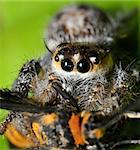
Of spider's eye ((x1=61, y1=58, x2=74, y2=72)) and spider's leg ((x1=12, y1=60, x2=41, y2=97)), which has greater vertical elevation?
spider's eye ((x1=61, y1=58, x2=74, y2=72))

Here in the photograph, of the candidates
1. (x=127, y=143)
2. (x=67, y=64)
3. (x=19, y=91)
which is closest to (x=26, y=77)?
(x=19, y=91)

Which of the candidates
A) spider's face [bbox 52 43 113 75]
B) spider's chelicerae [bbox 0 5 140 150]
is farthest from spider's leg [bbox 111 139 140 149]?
spider's face [bbox 52 43 113 75]

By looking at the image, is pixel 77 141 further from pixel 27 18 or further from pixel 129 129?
pixel 27 18

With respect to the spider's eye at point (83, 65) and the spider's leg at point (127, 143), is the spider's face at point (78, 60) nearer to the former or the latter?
the spider's eye at point (83, 65)

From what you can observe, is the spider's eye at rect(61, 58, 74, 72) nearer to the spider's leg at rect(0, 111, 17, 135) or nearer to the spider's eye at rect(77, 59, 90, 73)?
the spider's eye at rect(77, 59, 90, 73)

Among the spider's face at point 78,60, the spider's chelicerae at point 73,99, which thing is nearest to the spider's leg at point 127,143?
the spider's chelicerae at point 73,99

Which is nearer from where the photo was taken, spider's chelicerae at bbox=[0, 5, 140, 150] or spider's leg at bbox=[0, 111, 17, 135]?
spider's chelicerae at bbox=[0, 5, 140, 150]

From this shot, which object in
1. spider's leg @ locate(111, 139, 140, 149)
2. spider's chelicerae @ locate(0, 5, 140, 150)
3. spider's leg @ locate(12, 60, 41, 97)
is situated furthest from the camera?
spider's leg @ locate(12, 60, 41, 97)

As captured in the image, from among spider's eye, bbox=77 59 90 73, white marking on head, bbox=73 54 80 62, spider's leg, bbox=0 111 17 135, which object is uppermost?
white marking on head, bbox=73 54 80 62
